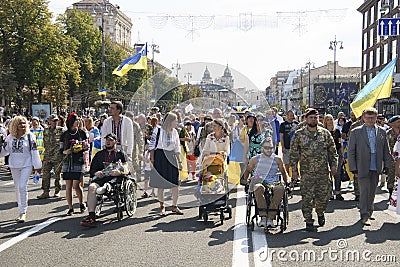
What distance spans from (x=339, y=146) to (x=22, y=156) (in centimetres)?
691

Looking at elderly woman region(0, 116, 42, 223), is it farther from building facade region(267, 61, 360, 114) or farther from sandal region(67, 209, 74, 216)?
building facade region(267, 61, 360, 114)

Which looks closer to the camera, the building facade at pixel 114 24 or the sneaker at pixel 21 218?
the sneaker at pixel 21 218

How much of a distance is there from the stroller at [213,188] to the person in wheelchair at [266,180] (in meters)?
0.54

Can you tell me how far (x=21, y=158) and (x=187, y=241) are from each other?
→ 361 cm

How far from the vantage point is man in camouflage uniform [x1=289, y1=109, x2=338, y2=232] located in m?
8.13

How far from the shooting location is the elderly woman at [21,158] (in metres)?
8.94

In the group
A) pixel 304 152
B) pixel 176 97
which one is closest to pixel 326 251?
pixel 304 152

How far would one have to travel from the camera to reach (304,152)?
8211 millimetres

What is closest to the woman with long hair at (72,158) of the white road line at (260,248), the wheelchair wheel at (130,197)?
the wheelchair wheel at (130,197)

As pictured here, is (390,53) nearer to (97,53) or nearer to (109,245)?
(97,53)

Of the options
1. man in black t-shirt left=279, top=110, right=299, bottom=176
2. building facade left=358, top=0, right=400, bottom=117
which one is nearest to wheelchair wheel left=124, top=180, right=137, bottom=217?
man in black t-shirt left=279, top=110, right=299, bottom=176

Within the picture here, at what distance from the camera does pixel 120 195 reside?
8.97 meters

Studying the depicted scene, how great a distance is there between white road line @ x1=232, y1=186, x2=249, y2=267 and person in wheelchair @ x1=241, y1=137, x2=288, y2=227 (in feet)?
1.36

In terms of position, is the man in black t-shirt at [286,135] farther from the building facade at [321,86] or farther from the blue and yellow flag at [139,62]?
the building facade at [321,86]
